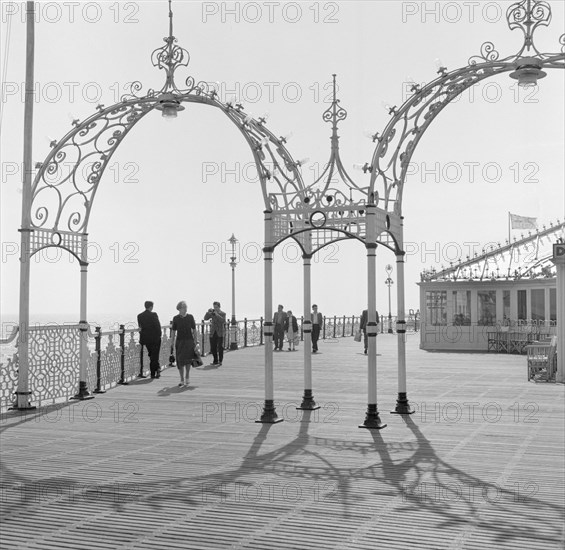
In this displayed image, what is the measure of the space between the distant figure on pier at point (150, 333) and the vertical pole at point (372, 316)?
318 inches

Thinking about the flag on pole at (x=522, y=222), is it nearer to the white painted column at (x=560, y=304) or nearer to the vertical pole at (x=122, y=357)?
the white painted column at (x=560, y=304)

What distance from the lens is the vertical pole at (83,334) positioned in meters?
14.3

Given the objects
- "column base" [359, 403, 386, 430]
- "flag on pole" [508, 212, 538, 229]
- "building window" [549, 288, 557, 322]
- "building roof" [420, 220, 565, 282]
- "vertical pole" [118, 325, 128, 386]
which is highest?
"flag on pole" [508, 212, 538, 229]

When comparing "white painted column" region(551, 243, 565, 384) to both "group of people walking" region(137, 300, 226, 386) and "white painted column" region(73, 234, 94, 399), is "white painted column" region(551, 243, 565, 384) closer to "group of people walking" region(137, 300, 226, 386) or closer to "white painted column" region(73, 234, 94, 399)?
"group of people walking" region(137, 300, 226, 386)

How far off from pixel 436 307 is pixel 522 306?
10.4 ft

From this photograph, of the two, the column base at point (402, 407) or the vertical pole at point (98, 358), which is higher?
the vertical pole at point (98, 358)

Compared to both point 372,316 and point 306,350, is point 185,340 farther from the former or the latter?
point 372,316

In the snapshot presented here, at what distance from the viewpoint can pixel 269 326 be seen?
11625mm

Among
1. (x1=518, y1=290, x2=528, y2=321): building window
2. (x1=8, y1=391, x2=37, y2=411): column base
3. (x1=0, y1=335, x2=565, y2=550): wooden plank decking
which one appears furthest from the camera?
(x1=518, y1=290, x2=528, y2=321): building window

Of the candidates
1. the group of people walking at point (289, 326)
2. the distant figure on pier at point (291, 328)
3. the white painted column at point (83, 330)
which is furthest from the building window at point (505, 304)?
the white painted column at point (83, 330)

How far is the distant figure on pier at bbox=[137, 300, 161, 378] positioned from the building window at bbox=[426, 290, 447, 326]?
537 inches

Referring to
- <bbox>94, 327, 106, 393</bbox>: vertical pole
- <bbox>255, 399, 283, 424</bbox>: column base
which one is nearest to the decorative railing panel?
<bbox>94, 327, 106, 393</bbox>: vertical pole

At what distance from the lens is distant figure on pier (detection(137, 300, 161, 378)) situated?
18156mm

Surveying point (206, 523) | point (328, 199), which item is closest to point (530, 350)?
point (328, 199)
